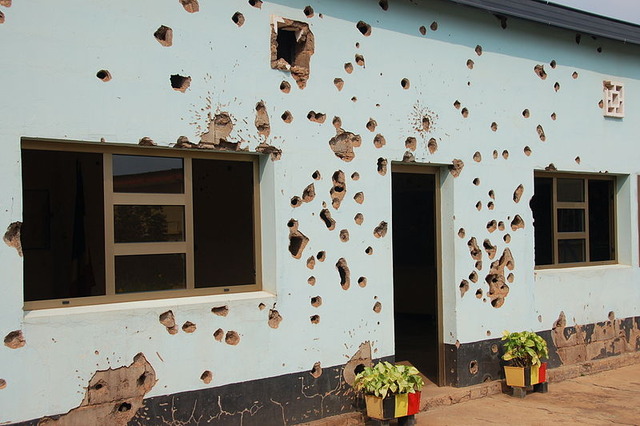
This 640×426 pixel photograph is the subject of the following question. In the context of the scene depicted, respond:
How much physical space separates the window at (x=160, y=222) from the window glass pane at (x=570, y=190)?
4516 mm

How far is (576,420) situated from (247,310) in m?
3.42

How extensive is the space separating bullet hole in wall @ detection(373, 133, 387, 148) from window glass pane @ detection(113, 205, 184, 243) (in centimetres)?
203

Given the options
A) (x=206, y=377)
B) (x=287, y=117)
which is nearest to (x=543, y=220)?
(x=287, y=117)

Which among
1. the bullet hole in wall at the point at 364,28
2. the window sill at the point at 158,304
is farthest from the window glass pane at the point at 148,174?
the bullet hole in wall at the point at 364,28

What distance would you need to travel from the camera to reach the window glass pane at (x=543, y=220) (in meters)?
9.16

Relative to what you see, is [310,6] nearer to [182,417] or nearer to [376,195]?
[376,195]

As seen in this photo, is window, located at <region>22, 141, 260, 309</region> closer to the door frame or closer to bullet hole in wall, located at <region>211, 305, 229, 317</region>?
bullet hole in wall, located at <region>211, 305, 229, 317</region>

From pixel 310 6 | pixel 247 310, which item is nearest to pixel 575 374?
pixel 247 310

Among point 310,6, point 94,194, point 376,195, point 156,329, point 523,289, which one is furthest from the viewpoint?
point 523,289

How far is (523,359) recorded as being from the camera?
26.3 ft

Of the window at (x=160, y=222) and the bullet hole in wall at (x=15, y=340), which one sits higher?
the window at (x=160, y=222)

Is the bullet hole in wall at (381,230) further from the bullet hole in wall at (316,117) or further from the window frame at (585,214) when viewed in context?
the window frame at (585,214)

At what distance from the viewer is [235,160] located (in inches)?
251

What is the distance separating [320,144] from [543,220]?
3787 millimetres
